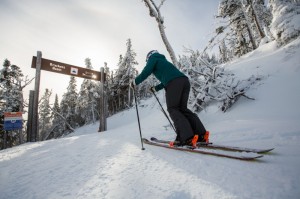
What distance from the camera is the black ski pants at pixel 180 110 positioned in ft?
10.8

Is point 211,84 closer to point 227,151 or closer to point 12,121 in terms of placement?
point 227,151

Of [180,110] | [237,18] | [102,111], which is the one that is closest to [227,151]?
[180,110]

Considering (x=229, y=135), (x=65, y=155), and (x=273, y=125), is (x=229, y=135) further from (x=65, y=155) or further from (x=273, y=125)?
(x=65, y=155)

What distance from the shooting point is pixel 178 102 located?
3.44 m

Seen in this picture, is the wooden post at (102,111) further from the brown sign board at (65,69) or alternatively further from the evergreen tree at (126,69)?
the evergreen tree at (126,69)

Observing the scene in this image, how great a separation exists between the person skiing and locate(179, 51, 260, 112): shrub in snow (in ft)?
9.51

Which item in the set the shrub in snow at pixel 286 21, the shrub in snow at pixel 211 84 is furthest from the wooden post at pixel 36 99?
the shrub in snow at pixel 286 21

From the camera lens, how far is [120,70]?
37000 millimetres

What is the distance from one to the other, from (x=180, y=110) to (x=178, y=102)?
190 millimetres

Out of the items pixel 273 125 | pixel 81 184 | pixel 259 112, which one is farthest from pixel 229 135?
pixel 81 184

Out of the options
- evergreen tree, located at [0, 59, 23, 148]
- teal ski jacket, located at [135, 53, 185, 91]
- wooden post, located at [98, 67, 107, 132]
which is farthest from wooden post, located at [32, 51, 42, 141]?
evergreen tree, located at [0, 59, 23, 148]

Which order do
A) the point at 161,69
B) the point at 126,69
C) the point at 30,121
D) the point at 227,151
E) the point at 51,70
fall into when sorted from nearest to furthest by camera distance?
the point at 227,151
the point at 161,69
the point at 30,121
the point at 51,70
the point at 126,69

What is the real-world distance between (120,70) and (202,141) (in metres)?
35.0

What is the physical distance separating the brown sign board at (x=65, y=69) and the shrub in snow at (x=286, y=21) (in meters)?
10.4
